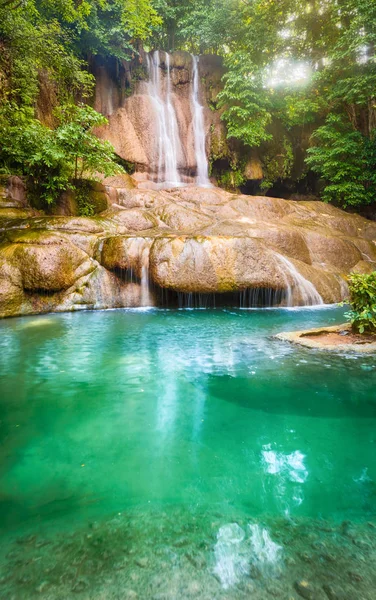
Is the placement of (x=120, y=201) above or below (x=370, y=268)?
above

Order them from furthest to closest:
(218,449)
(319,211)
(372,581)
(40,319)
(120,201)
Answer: (319,211) → (120,201) → (40,319) → (218,449) → (372,581)

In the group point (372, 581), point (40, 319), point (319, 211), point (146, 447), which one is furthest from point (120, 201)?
point (372, 581)

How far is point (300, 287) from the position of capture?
881 cm

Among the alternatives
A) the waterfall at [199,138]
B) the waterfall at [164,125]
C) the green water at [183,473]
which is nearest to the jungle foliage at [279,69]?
the waterfall at [199,138]

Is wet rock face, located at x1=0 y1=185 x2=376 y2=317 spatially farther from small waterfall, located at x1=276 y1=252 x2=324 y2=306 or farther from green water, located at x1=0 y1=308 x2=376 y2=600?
green water, located at x1=0 y1=308 x2=376 y2=600

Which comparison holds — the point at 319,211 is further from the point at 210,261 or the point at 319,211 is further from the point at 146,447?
the point at 146,447

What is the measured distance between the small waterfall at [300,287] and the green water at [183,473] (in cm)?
464

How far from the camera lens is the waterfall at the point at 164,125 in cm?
1714

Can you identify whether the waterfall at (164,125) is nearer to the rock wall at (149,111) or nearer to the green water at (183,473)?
the rock wall at (149,111)

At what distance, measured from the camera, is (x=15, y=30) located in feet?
27.9

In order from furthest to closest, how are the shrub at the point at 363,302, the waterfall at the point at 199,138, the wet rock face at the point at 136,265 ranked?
the waterfall at the point at 199,138 → the wet rock face at the point at 136,265 → the shrub at the point at 363,302

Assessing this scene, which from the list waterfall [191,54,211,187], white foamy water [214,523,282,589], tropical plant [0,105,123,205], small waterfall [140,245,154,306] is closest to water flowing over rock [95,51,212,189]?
waterfall [191,54,211,187]

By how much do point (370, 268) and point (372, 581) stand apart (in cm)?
1135

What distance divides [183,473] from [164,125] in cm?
1934
